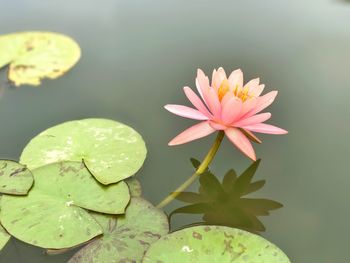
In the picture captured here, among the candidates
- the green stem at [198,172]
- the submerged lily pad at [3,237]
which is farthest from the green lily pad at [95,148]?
the submerged lily pad at [3,237]

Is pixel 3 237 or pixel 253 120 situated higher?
pixel 253 120

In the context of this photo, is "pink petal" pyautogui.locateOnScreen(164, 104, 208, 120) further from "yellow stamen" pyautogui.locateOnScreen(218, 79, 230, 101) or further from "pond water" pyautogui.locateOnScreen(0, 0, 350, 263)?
"pond water" pyautogui.locateOnScreen(0, 0, 350, 263)

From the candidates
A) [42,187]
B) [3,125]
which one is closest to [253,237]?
[42,187]

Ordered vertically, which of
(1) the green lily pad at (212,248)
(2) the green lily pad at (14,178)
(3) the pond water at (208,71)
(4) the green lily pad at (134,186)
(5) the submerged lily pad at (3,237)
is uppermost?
(3) the pond water at (208,71)

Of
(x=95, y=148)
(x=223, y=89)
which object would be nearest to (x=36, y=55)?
(x=95, y=148)

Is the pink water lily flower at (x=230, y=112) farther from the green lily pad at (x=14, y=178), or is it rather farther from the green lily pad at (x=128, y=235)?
the green lily pad at (x=14, y=178)

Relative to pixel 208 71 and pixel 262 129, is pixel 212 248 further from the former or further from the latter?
pixel 208 71
